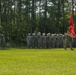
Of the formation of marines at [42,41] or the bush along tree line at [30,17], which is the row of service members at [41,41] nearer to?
the formation of marines at [42,41]

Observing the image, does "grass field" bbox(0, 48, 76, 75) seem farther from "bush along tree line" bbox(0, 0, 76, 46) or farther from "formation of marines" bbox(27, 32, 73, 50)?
"bush along tree line" bbox(0, 0, 76, 46)

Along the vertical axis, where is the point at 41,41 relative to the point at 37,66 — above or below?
below

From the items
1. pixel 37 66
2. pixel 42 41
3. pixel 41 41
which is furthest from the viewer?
pixel 42 41

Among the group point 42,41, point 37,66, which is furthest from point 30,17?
point 37,66

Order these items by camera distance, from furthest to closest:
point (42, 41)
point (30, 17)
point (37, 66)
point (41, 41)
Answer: point (30, 17) → point (42, 41) → point (41, 41) → point (37, 66)

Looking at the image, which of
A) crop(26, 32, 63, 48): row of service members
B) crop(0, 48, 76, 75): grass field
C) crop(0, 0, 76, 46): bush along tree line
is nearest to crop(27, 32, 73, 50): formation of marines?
crop(26, 32, 63, 48): row of service members

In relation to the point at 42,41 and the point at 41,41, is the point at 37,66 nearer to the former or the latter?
the point at 41,41

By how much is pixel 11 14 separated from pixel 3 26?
2.89m

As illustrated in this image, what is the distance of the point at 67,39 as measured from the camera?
30.7 metres

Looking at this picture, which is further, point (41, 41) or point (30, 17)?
point (30, 17)

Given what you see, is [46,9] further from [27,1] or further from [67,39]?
[67,39]

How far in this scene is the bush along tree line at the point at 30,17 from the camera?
183 feet

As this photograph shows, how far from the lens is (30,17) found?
60.0m

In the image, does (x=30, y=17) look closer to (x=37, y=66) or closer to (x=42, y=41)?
(x=42, y=41)
